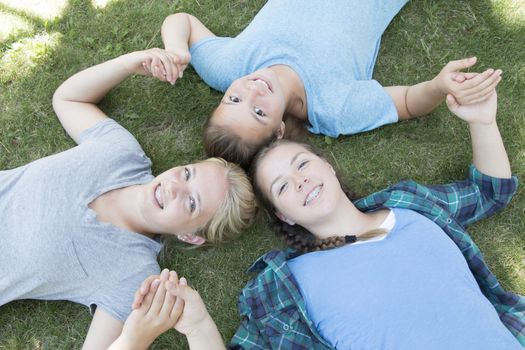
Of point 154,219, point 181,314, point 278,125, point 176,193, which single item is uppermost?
point 278,125

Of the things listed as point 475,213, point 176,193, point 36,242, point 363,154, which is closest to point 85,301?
point 36,242

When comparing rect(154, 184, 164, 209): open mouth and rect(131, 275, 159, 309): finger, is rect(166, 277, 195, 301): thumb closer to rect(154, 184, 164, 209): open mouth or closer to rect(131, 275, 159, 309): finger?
rect(131, 275, 159, 309): finger

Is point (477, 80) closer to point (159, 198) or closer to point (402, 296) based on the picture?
point (402, 296)

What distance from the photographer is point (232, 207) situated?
2965 millimetres

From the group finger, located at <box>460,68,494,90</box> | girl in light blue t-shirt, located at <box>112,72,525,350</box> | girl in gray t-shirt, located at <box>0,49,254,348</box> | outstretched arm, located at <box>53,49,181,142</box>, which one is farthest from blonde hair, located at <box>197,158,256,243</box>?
finger, located at <box>460,68,494,90</box>

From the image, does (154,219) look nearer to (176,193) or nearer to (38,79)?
(176,193)

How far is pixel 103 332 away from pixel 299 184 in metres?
1.44

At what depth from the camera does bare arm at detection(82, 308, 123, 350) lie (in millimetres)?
2789

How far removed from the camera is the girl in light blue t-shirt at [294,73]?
3.13m

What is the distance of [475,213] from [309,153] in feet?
3.91

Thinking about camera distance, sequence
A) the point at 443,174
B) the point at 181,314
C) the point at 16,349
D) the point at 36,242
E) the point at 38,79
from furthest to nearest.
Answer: the point at 38,79, the point at 443,174, the point at 16,349, the point at 36,242, the point at 181,314

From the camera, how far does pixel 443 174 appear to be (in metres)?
3.44

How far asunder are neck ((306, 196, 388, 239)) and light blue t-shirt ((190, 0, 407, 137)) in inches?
30.2

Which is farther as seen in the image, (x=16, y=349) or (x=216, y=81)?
(x=216, y=81)
